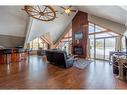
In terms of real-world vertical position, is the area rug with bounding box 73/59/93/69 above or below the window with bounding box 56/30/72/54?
below

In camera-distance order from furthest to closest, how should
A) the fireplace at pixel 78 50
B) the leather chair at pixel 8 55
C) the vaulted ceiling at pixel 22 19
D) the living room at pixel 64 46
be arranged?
1. the fireplace at pixel 78 50
2. the leather chair at pixel 8 55
3. the vaulted ceiling at pixel 22 19
4. the living room at pixel 64 46

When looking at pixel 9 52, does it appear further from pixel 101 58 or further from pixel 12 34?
pixel 101 58

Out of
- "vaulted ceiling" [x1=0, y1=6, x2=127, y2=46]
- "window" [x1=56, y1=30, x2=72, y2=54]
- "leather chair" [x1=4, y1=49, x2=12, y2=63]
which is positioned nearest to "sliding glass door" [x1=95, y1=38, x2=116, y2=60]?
"vaulted ceiling" [x1=0, y1=6, x2=127, y2=46]

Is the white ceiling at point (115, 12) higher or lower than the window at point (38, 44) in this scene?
higher

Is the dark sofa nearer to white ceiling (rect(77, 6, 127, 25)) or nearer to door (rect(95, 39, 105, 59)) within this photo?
white ceiling (rect(77, 6, 127, 25))

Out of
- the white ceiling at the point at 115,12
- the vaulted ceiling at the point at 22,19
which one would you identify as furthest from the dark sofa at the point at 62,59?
the white ceiling at the point at 115,12

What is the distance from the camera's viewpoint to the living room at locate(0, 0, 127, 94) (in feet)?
13.5

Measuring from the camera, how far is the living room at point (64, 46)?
4.11 m

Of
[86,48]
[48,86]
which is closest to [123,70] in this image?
[48,86]

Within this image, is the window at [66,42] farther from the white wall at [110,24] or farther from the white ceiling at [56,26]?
the white wall at [110,24]

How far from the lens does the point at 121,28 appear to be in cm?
652

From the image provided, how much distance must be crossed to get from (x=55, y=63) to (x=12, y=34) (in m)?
3.73

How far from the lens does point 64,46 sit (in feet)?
39.6

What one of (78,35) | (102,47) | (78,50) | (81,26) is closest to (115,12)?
(102,47)
